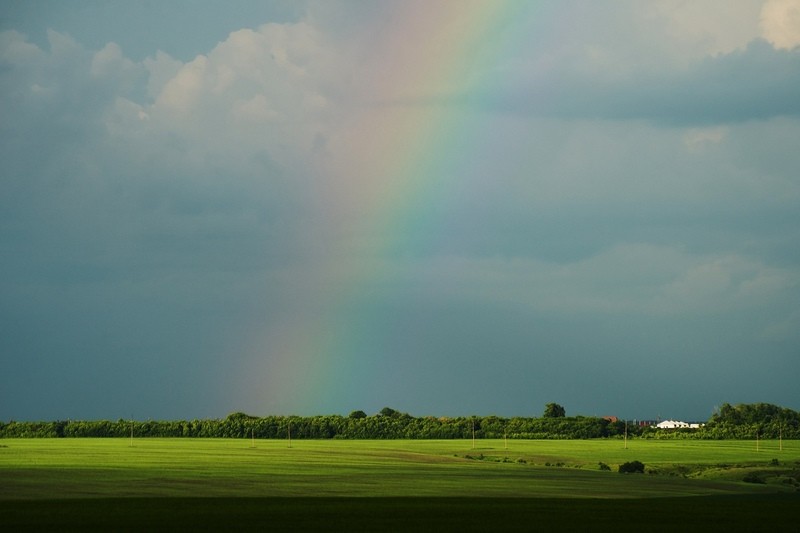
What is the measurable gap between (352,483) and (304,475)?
10.8 metres

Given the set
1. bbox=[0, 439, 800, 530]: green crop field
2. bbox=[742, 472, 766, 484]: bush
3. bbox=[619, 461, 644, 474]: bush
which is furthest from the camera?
bbox=[619, 461, 644, 474]: bush

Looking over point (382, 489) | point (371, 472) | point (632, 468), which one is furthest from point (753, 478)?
Result: point (382, 489)

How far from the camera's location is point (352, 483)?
8206 centimetres
